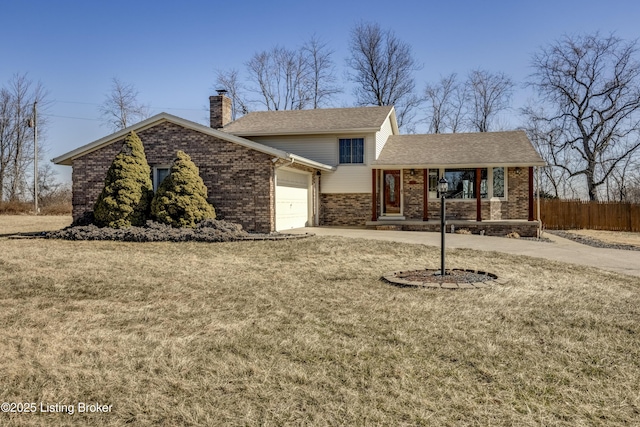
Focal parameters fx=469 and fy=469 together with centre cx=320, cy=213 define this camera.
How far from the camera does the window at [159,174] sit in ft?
50.9

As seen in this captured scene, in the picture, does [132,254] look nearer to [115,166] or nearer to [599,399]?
[115,166]

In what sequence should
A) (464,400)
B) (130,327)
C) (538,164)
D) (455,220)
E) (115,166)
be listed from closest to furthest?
(464,400) < (130,327) < (115,166) < (538,164) < (455,220)

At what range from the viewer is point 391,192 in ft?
64.3

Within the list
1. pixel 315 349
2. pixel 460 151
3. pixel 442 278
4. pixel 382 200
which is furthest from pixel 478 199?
pixel 315 349

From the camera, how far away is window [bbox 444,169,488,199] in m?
18.8

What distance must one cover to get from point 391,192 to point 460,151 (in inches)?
129

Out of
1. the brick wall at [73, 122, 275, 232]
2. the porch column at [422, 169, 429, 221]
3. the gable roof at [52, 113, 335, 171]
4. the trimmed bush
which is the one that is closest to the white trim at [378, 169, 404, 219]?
the porch column at [422, 169, 429, 221]

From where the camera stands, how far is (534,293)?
652cm

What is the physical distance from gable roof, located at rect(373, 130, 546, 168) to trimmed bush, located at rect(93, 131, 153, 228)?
29.0 feet

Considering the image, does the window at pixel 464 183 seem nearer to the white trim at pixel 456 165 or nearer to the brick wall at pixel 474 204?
the brick wall at pixel 474 204

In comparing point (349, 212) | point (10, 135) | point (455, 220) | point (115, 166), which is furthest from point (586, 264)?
point (10, 135)

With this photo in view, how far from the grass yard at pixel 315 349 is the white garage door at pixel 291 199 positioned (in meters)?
7.81

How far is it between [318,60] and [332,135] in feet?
59.3

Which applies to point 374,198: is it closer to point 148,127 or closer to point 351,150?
point 351,150
